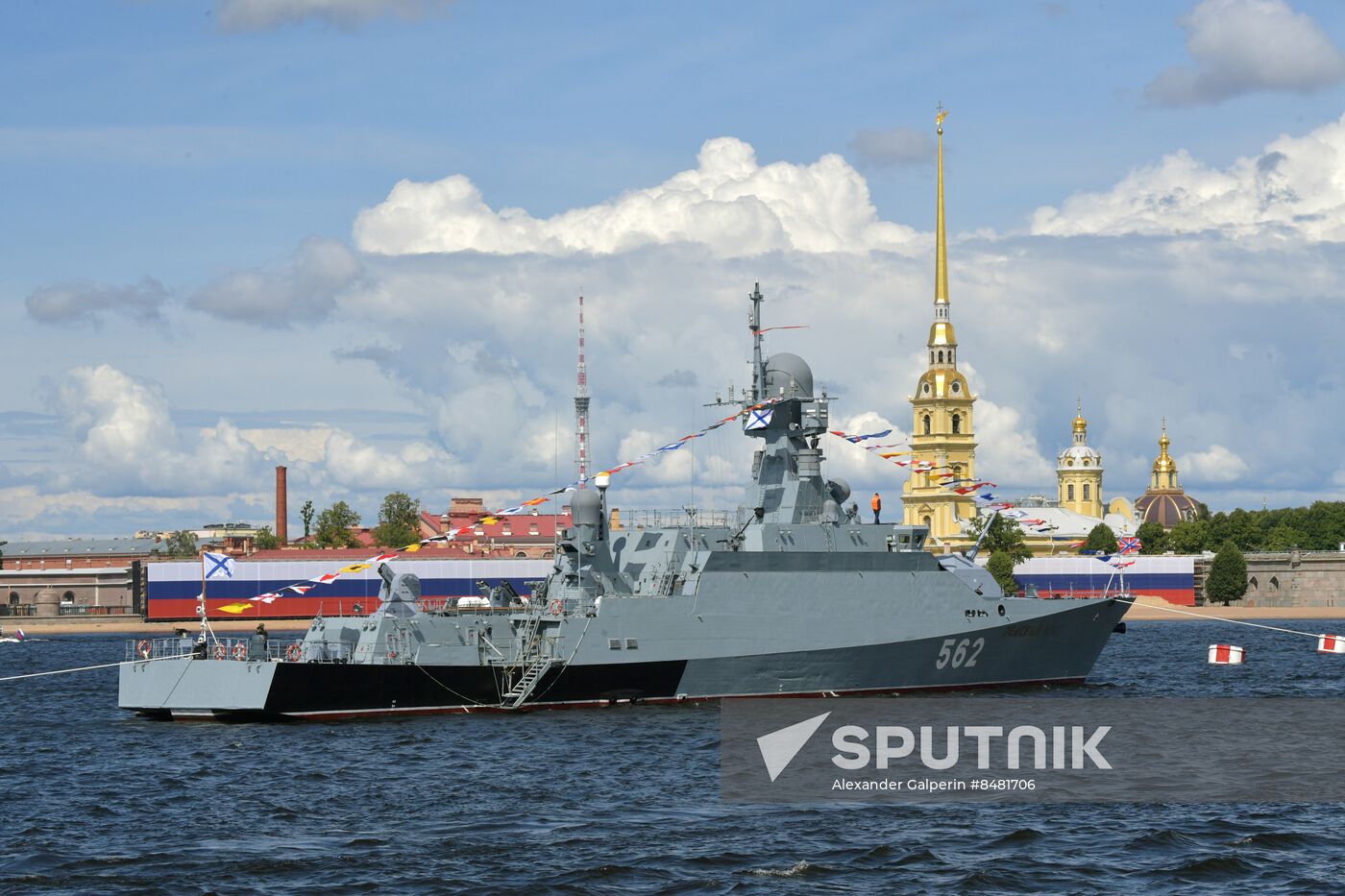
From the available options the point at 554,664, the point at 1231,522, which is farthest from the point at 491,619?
the point at 1231,522

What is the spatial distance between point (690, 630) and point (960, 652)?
7430mm

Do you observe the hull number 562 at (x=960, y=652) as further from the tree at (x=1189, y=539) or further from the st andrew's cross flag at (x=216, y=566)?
the tree at (x=1189, y=539)

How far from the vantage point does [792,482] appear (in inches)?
1578

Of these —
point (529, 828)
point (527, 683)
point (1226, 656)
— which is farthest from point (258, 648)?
point (1226, 656)

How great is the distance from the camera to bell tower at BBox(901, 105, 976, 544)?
14325 cm

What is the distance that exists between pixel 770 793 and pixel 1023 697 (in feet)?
50.2

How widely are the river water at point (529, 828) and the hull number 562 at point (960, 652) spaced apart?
8728 mm

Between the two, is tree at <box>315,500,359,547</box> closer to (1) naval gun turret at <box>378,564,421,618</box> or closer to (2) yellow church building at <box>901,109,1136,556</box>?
(2) yellow church building at <box>901,109,1136,556</box>

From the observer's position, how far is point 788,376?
41750 millimetres

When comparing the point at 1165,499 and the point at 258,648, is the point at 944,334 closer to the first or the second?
the point at 1165,499

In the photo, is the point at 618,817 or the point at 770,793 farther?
the point at 770,793

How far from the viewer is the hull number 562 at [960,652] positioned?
39.3m

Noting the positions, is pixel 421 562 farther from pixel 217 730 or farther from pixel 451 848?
pixel 451 848

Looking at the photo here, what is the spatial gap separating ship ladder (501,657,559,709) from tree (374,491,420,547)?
3746 inches
